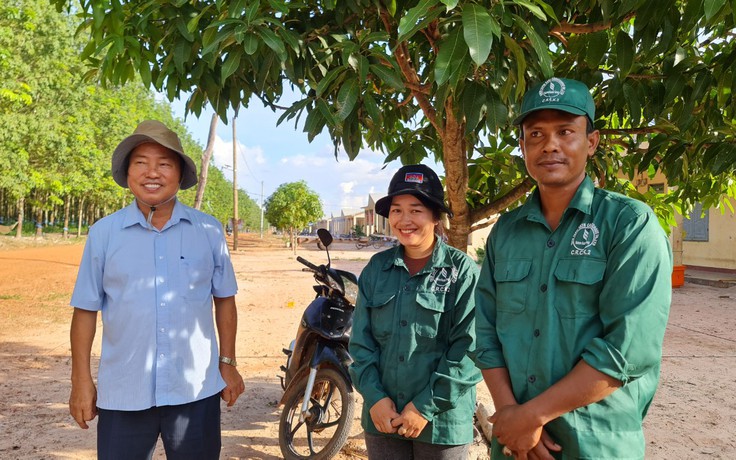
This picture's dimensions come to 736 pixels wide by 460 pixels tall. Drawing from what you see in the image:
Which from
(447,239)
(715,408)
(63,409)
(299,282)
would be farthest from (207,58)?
(299,282)

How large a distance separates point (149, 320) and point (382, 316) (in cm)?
91

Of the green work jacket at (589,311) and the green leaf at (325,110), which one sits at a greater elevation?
the green leaf at (325,110)

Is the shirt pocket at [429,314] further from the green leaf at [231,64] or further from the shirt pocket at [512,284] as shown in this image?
the green leaf at [231,64]

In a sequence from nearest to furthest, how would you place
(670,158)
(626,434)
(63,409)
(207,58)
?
(626,434) → (207,58) → (670,158) → (63,409)

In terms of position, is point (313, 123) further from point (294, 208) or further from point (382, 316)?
point (294, 208)

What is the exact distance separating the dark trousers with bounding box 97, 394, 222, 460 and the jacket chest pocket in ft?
3.04

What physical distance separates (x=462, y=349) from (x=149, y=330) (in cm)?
121

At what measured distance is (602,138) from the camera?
3336 millimetres

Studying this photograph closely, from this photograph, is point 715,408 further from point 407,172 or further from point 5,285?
point 5,285

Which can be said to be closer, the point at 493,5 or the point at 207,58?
the point at 493,5

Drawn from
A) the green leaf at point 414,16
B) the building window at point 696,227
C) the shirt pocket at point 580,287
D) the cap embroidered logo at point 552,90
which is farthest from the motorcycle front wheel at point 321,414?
the building window at point 696,227

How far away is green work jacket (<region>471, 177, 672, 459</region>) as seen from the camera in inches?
53.8

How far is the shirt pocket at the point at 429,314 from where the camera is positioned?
2.07 m

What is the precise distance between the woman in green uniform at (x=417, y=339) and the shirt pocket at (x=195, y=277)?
64 cm
